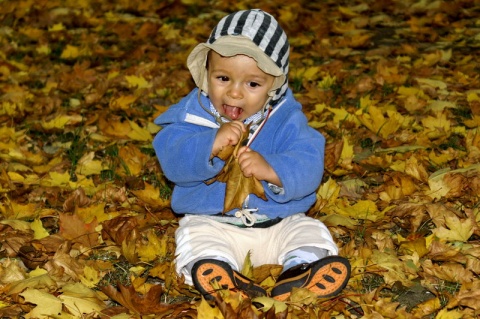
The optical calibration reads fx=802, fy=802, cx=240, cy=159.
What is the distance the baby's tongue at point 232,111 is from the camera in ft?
11.4

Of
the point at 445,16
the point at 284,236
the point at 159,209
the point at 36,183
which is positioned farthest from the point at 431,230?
the point at 445,16

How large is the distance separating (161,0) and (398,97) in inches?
157

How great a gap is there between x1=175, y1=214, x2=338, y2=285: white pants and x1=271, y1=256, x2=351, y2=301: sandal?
217 millimetres

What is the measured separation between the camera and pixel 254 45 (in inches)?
134

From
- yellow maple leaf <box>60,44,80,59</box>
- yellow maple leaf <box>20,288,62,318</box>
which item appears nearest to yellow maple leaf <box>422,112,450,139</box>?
yellow maple leaf <box>20,288,62,318</box>

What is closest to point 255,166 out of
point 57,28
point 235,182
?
point 235,182

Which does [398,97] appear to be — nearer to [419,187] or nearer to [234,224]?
[419,187]

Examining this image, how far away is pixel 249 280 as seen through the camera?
3.14 metres

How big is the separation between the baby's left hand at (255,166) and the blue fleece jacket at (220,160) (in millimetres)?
33

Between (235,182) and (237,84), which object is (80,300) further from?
(237,84)

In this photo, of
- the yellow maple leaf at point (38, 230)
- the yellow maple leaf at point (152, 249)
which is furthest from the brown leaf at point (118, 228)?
A: the yellow maple leaf at point (38, 230)

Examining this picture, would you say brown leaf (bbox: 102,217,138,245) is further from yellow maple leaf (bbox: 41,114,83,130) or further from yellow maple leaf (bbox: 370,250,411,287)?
yellow maple leaf (bbox: 41,114,83,130)

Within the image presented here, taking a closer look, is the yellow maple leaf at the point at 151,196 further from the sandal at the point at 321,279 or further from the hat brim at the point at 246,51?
the sandal at the point at 321,279

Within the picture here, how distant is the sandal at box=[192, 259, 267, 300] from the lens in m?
3.08
